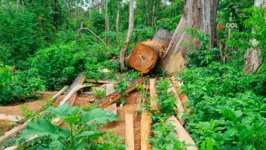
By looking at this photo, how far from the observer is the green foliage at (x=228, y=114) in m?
2.77

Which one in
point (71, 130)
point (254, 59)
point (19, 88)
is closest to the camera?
point (71, 130)

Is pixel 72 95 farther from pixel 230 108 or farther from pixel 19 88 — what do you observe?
pixel 230 108

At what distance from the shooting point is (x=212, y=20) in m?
9.02

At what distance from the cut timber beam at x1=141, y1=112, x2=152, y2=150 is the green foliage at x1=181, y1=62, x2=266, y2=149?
60 cm

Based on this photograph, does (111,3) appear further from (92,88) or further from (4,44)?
(92,88)

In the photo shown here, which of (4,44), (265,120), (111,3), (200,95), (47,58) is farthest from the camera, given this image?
(111,3)

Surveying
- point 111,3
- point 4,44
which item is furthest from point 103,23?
point 4,44

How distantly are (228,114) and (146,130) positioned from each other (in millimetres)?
1585

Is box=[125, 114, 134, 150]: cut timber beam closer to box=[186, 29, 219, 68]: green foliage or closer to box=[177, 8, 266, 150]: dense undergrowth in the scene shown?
box=[177, 8, 266, 150]: dense undergrowth

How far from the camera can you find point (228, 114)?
2951mm

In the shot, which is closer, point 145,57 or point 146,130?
point 146,130

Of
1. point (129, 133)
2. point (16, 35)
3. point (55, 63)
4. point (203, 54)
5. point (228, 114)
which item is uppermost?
point (16, 35)

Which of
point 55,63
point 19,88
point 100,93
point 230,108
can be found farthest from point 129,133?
point 55,63

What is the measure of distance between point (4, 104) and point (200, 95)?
520 cm
